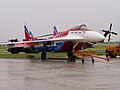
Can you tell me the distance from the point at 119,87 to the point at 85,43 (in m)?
16.9

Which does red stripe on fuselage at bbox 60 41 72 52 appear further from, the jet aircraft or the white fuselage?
the white fuselage

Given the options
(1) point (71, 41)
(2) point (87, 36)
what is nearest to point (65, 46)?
(1) point (71, 41)

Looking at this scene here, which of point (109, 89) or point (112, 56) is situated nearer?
point (109, 89)

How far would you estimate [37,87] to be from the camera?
10.5 meters

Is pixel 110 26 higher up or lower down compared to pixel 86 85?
higher up

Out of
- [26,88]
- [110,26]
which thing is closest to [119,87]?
[26,88]

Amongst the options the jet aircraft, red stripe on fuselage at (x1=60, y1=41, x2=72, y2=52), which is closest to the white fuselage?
the jet aircraft

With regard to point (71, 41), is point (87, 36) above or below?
above

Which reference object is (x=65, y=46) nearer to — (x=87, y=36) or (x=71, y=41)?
(x=71, y=41)

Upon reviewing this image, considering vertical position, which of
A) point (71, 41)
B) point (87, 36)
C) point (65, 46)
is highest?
point (87, 36)

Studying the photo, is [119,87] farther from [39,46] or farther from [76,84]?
[39,46]

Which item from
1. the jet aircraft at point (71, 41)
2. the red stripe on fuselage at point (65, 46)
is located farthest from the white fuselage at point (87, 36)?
the red stripe on fuselage at point (65, 46)

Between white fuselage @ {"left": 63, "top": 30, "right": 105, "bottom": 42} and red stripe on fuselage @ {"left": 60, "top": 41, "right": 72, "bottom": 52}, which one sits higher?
white fuselage @ {"left": 63, "top": 30, "right": 105, "bottom": 42}

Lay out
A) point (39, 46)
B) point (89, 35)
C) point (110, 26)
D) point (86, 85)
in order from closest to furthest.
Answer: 1. point (86, 85)
2. point (89, 35)
3. point (39, 46)
4. point (110, 26)
